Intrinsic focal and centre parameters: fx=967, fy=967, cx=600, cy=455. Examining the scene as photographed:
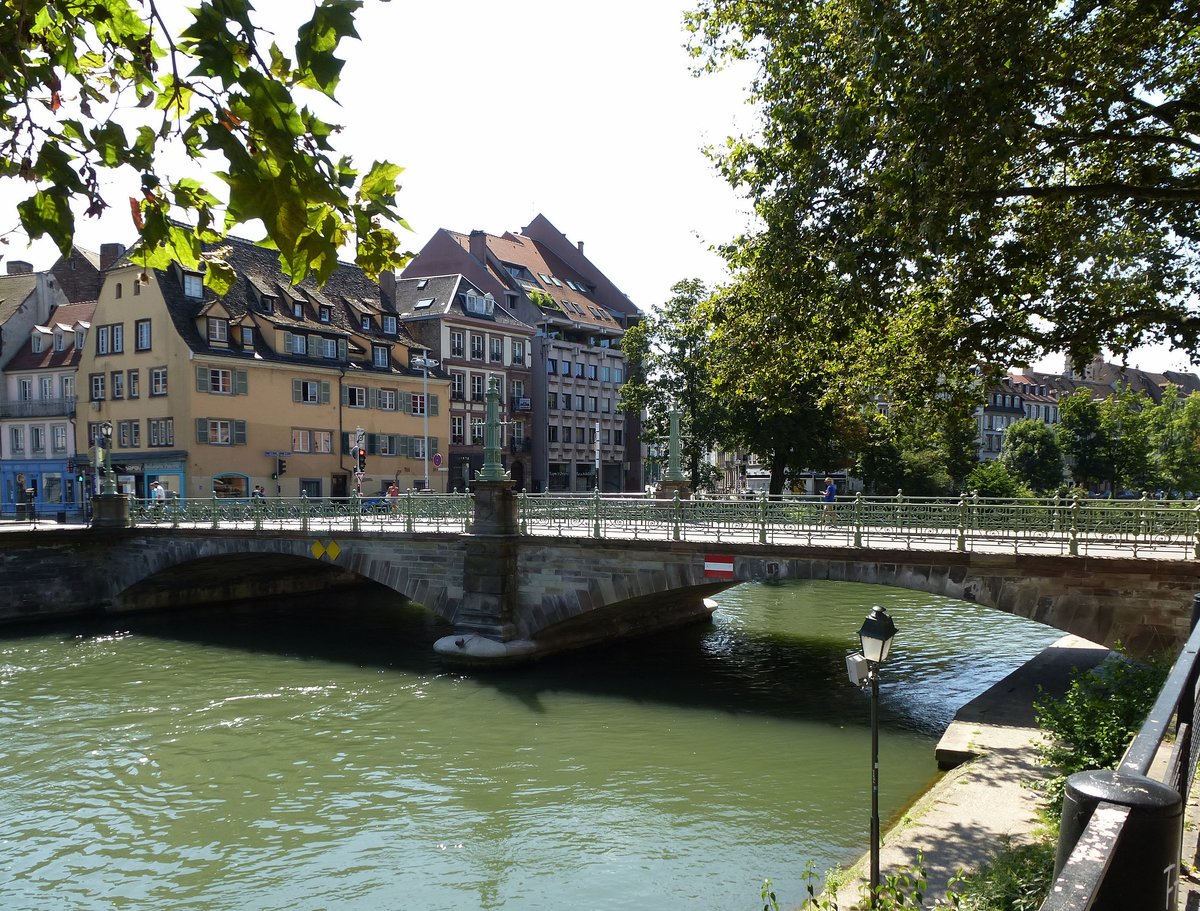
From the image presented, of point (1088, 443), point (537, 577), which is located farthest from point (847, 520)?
point (1088, 443)

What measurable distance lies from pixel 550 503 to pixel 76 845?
13762 millimetres

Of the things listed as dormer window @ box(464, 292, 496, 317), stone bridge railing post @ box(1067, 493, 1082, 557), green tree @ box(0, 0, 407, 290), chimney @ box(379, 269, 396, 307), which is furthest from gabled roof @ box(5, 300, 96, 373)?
green tree @ box(0, 0, 407, 290)

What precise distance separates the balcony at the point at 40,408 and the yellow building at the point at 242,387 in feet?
5.10

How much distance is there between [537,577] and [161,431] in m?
26.9

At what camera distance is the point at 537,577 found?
79.2 feet

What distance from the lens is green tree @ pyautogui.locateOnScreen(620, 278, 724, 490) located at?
48.0 metres

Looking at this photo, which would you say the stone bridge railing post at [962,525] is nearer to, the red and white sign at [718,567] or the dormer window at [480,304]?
the red and white sign at [718,567]

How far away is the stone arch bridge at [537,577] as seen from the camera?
17094 mm

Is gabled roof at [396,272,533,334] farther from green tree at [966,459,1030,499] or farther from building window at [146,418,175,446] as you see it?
green tree at [966,459,1030,499]

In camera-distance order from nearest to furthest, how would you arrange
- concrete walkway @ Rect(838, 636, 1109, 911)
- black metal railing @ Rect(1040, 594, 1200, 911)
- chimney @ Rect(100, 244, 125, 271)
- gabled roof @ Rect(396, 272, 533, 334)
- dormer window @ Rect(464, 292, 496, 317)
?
1. black metal railing @ Rect(1040, 594, 1200, 911)
2. concrete walkway @ Rect(838, 636, 1109, 911)
3. chimney @ Rect(100, 244, 125, 271)
4. gabled roof @ Rect(396, 272, 533, 334)
5. dormer window @ Rect(464, 292, 496, 317)

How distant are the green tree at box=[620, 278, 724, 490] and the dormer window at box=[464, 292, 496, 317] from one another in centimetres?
1349

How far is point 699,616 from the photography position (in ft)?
98.5

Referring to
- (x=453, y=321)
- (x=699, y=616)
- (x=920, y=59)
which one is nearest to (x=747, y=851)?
(x=920, y=59)

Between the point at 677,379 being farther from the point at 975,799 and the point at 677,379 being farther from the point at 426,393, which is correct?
the point at 975,799
